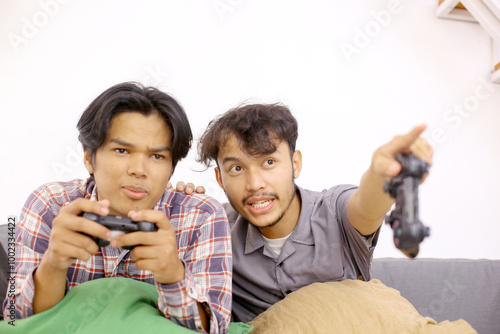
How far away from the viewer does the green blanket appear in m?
0.88

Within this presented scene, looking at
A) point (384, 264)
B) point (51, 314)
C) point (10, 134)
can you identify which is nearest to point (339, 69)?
point (384, 264)

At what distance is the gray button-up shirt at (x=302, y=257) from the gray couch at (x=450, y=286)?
0.50 metres

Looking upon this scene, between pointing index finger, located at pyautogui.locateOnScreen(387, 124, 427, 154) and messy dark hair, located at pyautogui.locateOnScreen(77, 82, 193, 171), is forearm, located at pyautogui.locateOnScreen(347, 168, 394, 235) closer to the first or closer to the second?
pointing index finger, located at pyautogui.locateOnScreen(387, 124, 427, 154)

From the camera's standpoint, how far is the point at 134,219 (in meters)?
0.87

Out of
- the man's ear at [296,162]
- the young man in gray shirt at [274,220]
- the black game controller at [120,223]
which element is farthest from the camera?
the man's ear at [296,162]

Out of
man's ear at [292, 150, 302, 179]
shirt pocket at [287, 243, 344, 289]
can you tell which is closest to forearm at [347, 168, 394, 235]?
shirt pocket at [287, 243, 344, 289]

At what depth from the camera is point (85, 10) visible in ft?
6.38

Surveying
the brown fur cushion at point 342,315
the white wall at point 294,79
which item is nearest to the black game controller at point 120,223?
the brown fur cushion at point 342,315

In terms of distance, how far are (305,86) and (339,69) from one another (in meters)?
0.19

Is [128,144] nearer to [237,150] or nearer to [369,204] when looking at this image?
[237,150]

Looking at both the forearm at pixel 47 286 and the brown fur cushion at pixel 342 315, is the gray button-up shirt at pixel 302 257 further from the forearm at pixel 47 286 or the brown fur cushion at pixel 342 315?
the forearm at pixel 47 286

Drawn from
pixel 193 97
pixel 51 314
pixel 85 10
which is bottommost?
pixel 51 314

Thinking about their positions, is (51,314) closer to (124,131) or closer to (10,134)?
(124,131)

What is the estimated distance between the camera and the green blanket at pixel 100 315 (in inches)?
34.6
